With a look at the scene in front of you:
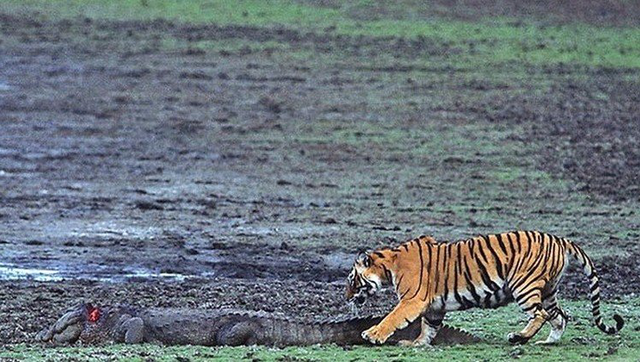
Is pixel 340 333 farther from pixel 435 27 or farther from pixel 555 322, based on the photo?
pixel 435 27

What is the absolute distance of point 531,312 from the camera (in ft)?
29.6

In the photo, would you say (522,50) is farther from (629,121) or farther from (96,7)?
(96,7)

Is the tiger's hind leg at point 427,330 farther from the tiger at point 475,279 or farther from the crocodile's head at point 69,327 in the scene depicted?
the crocodile's head at point 69,327

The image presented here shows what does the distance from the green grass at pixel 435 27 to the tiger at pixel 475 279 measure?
572 inches

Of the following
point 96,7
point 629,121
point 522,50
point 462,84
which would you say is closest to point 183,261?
point 629,121

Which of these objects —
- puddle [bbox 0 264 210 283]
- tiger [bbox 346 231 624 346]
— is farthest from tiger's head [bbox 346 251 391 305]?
puddle [bbox 0 264 210 283]

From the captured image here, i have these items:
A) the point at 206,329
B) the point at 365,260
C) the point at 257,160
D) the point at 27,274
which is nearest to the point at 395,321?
the point at 365,260

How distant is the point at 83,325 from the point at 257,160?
807 centimetres

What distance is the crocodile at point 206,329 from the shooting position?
29.8ft

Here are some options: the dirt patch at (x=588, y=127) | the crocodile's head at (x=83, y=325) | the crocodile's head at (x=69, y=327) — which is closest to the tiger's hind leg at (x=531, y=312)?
the crocodile's head at (x=83, y=325)

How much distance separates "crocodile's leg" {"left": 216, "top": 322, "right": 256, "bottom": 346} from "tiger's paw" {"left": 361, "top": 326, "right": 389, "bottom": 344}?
63cm

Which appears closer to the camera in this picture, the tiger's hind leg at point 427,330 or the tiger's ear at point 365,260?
the tiger's hind leg at point 427,330

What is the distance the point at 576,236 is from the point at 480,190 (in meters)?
2.29

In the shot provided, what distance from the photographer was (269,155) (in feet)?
57.6
